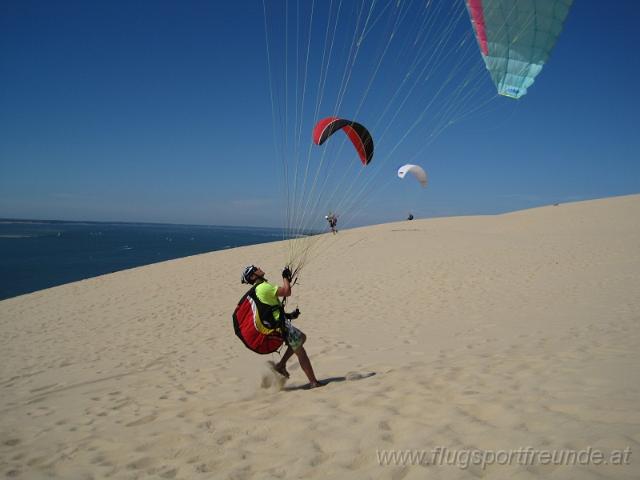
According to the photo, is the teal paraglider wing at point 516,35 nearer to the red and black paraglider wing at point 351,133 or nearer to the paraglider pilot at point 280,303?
the red and black paraglider wing at point 351,133

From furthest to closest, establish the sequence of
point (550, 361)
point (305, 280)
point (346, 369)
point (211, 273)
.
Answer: point (211, 273)
point (305, 280)
point (346, 369)
point (550, 361)

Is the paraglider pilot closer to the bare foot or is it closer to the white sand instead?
the bare foot

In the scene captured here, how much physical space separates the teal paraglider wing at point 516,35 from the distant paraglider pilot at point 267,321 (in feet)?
18.5

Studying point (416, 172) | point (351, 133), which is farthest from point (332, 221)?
point (351, 133)

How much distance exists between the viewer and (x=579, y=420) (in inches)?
119

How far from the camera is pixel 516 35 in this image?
6586 mm

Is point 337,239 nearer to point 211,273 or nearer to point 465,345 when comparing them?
point 211,273

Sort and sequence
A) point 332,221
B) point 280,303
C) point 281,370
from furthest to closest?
point 332,221
point 281,370
point 280,303

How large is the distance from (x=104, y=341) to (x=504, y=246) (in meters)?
17.7

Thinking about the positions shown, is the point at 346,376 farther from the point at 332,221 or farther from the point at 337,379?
the point at 332,221

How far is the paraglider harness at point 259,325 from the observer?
15.7 feet

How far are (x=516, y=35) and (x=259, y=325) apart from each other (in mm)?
6500

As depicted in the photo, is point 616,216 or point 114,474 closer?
point 114,474

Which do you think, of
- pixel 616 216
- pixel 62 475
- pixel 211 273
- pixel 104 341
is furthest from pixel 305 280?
pixel 616 216
